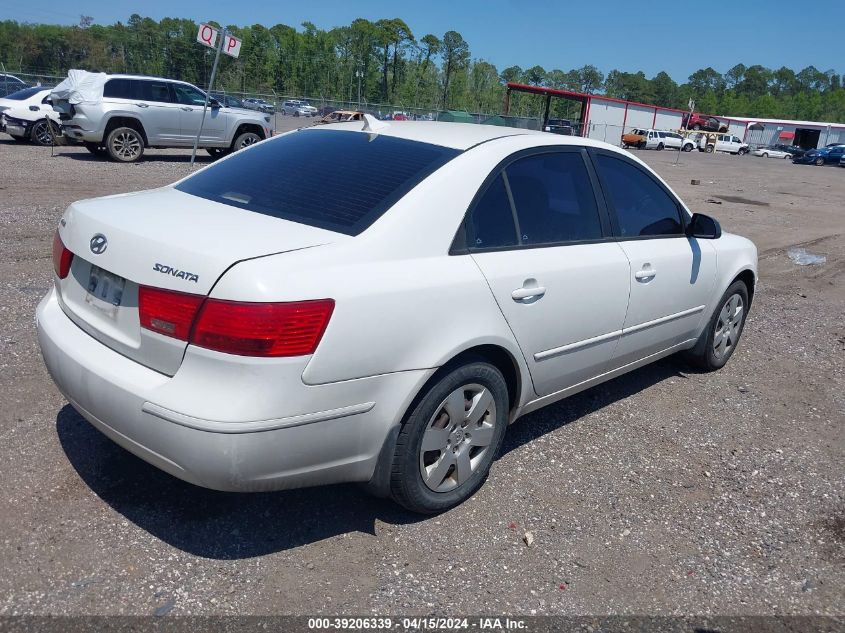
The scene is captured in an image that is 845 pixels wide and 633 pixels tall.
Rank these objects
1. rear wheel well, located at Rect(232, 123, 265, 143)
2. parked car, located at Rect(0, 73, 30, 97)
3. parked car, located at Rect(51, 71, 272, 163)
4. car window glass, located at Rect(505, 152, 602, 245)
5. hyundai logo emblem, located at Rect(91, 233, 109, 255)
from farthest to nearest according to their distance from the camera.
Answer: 1. parked car, located at Rect(0, 73, 30, 97)
2. rear wheel well, located at Rect(232, 123, 265, 143)
3. parked car, located at Rect(51, 71, 272, 163)
4. car window glass, located at Rect(505, 152, 602, 245)
5. hyundai logo emblem, located at Rect(91, 233, 109, 255)

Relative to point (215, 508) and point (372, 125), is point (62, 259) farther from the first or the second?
point (372, 125)

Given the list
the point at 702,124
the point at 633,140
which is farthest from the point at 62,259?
the point at 702,124

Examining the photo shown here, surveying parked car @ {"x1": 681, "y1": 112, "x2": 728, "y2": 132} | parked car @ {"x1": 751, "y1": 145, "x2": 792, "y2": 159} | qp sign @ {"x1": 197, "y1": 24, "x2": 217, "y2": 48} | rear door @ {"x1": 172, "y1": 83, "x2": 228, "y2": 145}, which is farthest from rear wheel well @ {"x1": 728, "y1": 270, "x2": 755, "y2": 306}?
parked car @ {"x1": 681, "y1": 112, "x2": 728, "y2": 132}

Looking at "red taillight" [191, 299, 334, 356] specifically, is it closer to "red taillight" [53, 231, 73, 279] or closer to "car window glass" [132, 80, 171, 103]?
"red taillight" [53, 231, 73, 279]

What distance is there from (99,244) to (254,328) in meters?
0.90

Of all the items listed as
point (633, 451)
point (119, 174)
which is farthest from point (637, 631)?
point (119, 174)

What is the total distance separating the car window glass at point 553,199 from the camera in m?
3.55

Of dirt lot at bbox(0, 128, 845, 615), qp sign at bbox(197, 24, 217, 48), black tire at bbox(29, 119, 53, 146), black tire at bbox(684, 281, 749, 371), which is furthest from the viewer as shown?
black tire at bbox(29, 119, 53, 146)

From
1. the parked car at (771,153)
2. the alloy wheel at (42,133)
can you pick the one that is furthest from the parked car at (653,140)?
the alloy wheel at (42,133)

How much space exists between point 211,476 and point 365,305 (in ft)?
2.70

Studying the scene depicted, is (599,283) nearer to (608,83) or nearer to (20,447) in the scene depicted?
(20,447)

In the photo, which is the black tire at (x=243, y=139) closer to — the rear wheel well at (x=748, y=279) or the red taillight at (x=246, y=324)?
the rear wheel well at (x=748, y=279)

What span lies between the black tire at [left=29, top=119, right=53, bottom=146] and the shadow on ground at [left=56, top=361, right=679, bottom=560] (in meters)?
17.9

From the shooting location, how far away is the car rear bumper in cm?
249
